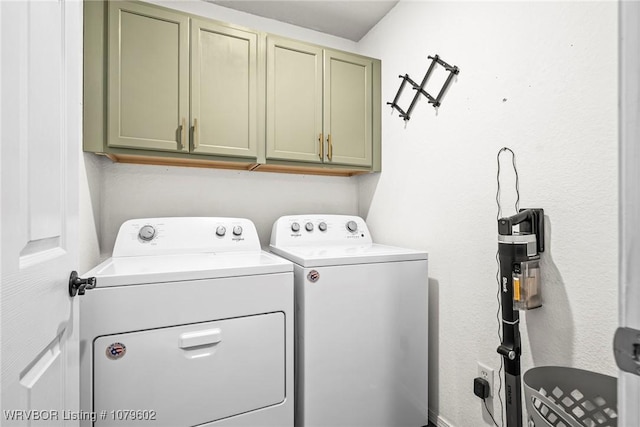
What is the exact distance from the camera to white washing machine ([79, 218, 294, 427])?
43.5 inches

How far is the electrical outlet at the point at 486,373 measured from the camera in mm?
1368

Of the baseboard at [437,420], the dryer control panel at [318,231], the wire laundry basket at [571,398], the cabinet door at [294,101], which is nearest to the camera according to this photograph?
the wire laundry basket at [571,398]

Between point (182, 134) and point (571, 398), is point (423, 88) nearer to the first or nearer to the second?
point (182, 134)

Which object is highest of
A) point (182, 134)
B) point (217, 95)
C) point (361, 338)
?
point (217, 95)

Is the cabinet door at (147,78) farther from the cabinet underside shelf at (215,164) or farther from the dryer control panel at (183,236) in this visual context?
the dryer control panel at (183,236)

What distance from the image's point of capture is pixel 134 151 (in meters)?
1.54

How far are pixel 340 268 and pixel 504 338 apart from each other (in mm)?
677

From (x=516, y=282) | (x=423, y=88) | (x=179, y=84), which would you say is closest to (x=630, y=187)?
(x=516, y=282)

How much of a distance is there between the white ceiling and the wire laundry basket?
81.8 inches

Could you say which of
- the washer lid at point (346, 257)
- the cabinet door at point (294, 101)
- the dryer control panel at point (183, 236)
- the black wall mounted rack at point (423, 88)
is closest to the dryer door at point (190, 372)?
the washer lid at point (346, 257)

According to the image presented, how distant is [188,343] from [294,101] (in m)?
1.41

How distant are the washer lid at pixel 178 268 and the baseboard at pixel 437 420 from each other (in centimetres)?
114

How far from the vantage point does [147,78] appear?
5.10 ft

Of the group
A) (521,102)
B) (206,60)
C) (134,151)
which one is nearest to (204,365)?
(134,151)
